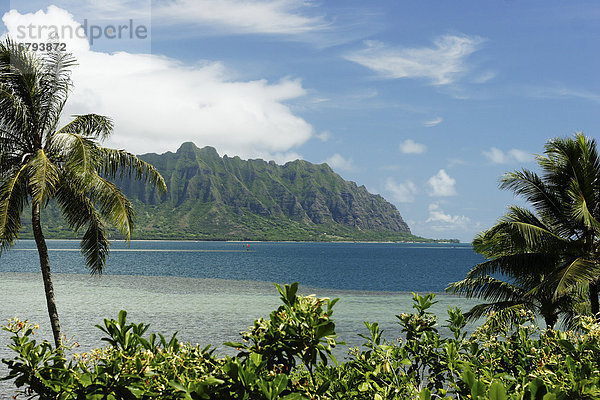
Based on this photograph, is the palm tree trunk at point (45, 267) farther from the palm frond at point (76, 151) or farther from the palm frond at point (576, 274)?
the palm frond at point (576, 274)

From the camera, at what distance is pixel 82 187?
1464cm

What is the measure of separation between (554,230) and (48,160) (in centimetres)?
1682

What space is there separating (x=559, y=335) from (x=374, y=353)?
204 cm

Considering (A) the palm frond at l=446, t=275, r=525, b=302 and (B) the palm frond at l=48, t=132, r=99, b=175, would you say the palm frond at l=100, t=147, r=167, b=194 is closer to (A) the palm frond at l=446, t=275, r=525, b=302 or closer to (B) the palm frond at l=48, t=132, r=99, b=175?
(B) the palm frond at l=48, t=132, r=99, b=175

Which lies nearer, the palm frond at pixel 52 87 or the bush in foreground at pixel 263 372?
the bush in foreground at pixel 263 372

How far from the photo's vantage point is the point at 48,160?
13953 millimetres

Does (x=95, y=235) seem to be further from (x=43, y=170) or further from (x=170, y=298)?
(x=170, y=298)

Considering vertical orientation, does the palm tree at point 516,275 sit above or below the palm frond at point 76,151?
below

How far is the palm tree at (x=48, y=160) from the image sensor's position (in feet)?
45.3

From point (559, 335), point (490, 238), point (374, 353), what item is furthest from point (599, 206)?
point (374, 353)

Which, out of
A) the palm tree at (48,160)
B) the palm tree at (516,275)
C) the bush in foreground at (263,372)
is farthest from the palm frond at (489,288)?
the bush in foreground at (263,372)

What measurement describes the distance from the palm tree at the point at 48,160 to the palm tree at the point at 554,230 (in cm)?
1216

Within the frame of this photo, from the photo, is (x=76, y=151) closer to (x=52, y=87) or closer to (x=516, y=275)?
(x=52, y=87)

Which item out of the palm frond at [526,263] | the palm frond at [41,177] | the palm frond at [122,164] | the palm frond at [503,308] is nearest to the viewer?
the palm frond at [41,177]
